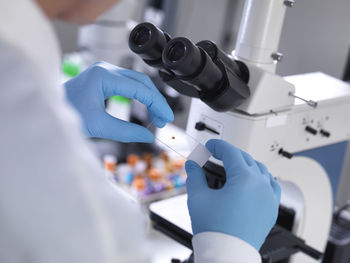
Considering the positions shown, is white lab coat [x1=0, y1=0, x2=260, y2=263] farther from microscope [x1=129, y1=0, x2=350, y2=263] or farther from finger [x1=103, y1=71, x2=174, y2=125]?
finger [x1=103, y1=71, x2=174, y2=125]

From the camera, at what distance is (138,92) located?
36.6 inches

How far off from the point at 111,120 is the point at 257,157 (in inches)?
11.8

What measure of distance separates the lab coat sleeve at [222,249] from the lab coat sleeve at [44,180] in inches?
9.9

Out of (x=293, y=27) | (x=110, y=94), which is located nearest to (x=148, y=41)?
(x=110, y=94)

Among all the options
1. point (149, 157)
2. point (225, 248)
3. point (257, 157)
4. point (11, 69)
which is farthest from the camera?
point (149, 157)

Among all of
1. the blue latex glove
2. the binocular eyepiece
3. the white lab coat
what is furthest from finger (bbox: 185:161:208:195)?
the white lab coat

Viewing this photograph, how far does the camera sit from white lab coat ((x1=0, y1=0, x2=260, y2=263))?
0.43 metres

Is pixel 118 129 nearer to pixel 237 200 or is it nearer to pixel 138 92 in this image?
pixel 138 92

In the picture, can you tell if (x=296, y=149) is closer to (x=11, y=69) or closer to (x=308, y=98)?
(x=308, y=98)

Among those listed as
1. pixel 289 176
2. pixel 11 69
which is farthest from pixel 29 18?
pixel 289 176

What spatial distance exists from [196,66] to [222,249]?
0.28 metres

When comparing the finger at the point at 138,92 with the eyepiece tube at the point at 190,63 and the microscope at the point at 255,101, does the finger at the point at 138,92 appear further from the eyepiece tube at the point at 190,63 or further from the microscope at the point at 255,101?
→ the eyepiece tube at the point at 190,63

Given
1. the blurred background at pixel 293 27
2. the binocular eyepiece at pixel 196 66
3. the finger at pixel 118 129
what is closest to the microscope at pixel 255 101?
the binocular eyepiece at pixel 196 66

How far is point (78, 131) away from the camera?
0.46m
